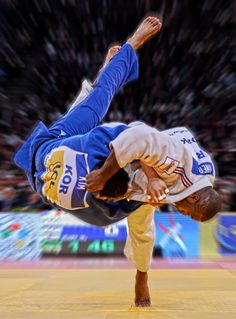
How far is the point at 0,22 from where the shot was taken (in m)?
8.62

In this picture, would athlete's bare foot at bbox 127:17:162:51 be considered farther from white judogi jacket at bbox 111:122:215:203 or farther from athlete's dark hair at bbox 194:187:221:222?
athlete's dark hair at bbox 194:187:221:222

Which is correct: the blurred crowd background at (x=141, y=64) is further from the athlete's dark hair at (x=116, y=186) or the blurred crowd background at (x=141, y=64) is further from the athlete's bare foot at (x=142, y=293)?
the athlete's dark hair at (x=116, y=186)

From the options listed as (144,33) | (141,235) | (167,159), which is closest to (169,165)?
(167,159)

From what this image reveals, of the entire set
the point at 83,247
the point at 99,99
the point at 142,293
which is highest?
the point at 99,99

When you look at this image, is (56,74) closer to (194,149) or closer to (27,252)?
(27,252)

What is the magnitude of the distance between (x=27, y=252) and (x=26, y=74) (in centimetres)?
374

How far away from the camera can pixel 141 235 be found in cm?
264

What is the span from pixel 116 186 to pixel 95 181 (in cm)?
12

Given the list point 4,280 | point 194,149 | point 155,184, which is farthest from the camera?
point 4,280

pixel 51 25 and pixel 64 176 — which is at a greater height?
pixel 51 25

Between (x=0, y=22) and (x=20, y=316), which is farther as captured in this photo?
(x=0, y=22)

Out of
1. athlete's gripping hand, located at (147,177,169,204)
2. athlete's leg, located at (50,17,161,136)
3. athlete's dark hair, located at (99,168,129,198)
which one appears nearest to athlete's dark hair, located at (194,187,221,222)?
athlete's gripping hand, located at (147,177,169,204)

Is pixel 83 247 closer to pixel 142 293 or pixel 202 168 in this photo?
pixel 142 293

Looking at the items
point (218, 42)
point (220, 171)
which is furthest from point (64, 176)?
point (218, 42)
